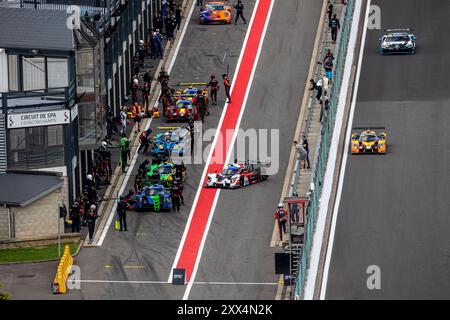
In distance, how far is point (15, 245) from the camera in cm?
7312

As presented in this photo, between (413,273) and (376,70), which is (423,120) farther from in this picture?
(413,273)

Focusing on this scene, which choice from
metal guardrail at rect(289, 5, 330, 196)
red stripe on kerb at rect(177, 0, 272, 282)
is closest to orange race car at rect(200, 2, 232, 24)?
red stripe on kerb at rect(177, 0, 272, 282)

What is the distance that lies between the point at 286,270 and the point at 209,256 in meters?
8.00

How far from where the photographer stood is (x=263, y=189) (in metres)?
78.8

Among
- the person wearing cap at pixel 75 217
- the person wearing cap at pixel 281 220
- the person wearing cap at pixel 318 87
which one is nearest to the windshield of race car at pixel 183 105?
the person wearing cap at pixel 318 87

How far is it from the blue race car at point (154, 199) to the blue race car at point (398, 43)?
1042 inches

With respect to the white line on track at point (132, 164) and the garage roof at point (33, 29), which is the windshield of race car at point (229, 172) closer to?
the white line on track at point (132, 164)

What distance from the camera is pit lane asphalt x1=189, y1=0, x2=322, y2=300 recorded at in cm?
6806

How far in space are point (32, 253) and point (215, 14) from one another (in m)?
36.1

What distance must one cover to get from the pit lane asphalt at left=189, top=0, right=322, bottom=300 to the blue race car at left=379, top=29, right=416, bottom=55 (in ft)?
16.2

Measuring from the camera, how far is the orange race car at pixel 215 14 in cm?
10394

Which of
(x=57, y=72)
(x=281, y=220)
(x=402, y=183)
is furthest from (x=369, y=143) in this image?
(x=57, y=72)

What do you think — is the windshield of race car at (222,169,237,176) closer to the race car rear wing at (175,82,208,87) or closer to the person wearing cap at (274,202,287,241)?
the person wearing cap at (274,202,287,241)

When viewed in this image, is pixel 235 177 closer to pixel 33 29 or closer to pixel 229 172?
pixel 229 172
